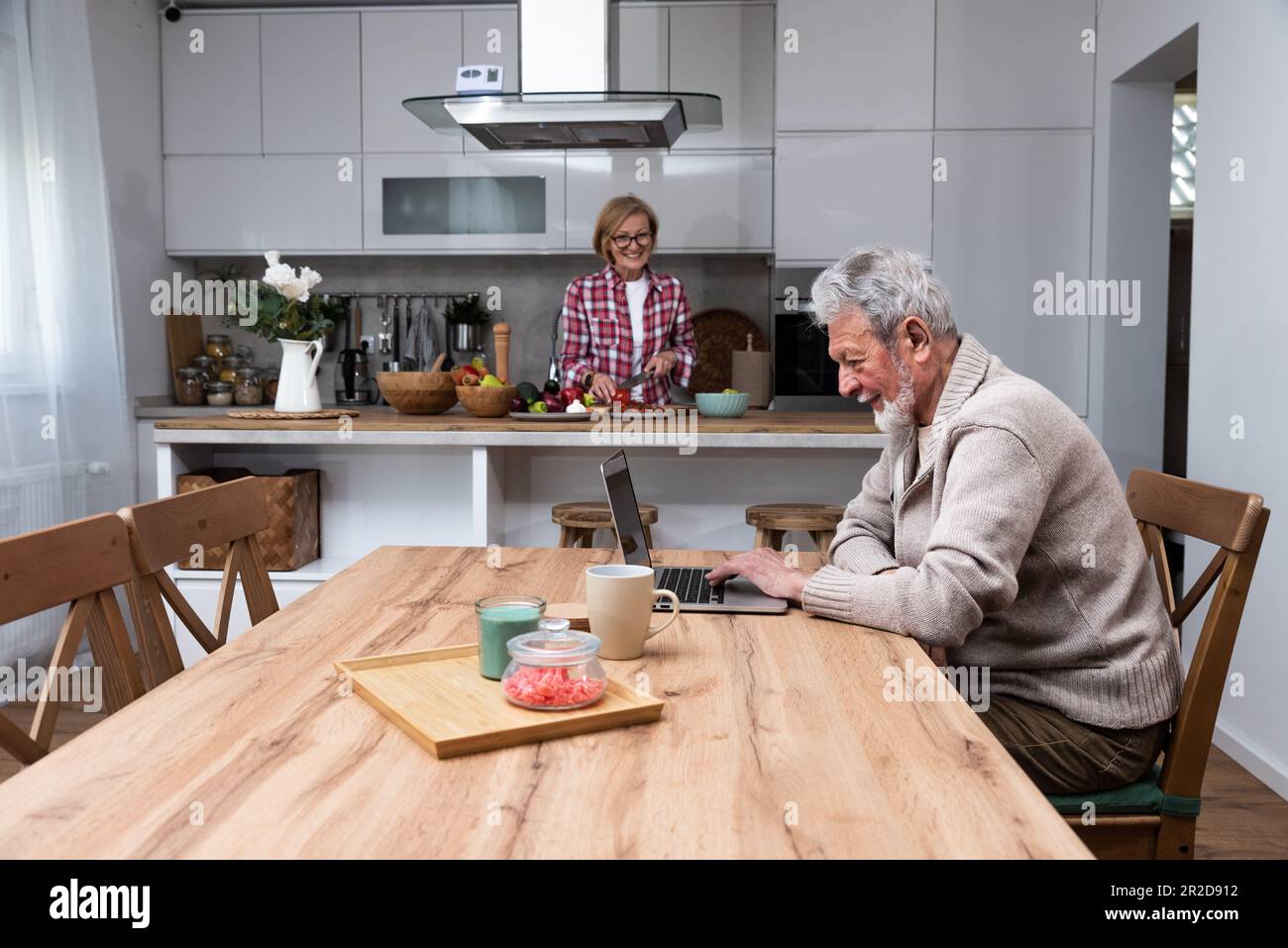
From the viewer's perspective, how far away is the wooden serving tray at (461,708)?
1.00 meters

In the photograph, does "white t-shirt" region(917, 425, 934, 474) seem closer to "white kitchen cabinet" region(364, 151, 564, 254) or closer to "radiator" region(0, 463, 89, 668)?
"radiator" region(0, 463, 89, 668)

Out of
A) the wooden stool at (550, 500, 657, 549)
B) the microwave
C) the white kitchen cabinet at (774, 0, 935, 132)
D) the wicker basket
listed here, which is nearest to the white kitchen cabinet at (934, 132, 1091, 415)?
the white kitchen cabinet at (774, 0, 935, 132)

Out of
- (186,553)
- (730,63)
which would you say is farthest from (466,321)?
(186,553)

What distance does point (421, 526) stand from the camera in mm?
3436

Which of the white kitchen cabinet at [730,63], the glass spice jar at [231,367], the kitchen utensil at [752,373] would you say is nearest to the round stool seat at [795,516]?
the kitchen utensil at [752,373]

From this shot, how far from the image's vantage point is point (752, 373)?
4672 mm

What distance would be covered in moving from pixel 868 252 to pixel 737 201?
3139mm

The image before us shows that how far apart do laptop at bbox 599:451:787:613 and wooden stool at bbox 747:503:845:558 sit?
4.25 feet

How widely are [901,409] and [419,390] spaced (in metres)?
1.99

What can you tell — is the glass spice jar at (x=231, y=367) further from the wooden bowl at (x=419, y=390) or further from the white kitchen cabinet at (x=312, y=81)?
the wooden bowl at (x=419, y=390)

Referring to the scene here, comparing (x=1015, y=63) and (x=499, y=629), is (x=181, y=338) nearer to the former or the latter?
(x=1015, y=63)

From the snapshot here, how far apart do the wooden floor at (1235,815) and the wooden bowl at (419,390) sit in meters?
1.30

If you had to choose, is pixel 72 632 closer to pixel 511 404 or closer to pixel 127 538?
pixel 127 538

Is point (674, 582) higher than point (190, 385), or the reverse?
point (190, 385)
